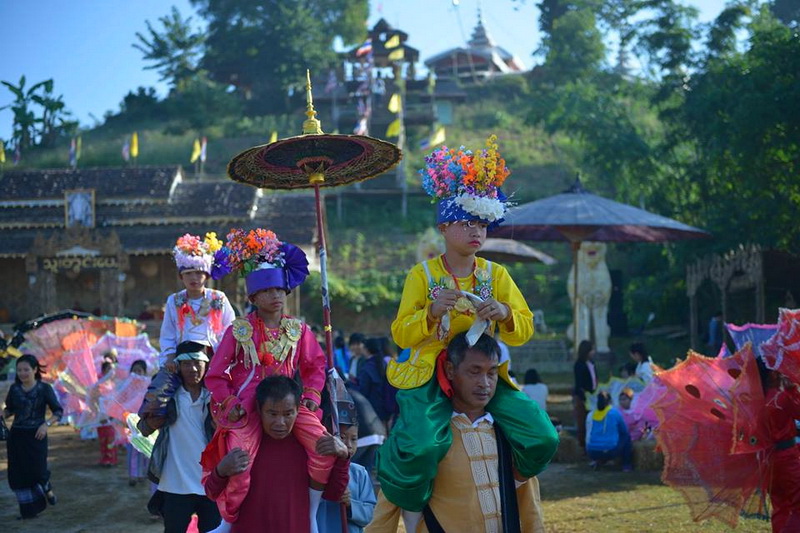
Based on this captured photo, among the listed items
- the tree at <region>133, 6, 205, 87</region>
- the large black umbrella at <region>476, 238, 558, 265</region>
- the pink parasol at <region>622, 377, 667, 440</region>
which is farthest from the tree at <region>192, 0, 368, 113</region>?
the pink parasol at <region>622, 377, 667, 440</region>

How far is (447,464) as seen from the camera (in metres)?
4.44

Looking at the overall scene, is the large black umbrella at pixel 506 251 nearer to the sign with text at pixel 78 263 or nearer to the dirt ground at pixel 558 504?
the dirt ground at pixel 558 504

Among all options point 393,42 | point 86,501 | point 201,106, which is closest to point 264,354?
point 86,501

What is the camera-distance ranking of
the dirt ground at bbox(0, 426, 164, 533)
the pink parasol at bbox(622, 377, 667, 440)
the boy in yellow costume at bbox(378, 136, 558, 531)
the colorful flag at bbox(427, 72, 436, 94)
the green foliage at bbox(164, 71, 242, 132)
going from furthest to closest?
the green foliage at bbox(164, 71, 242, 132) → the colorful flag at bbox(427, 72, 436, 94) → the pink parasol at bbox(622, 377, 667, 440) → the dirt ground at bbox(0, 426, 164, 533) → the boy in yellow costume at bbox(378, 136, 558, 531)

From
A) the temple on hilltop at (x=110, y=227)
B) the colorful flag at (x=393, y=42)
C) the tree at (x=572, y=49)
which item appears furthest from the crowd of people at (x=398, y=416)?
the tree at (x=572, y=49)

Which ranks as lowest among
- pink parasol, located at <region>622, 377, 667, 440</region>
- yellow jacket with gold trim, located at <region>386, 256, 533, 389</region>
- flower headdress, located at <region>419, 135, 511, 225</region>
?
pink parasol, located at <region>622, 377, 667, 440</region>

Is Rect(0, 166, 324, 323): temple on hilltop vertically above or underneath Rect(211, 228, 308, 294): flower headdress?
above

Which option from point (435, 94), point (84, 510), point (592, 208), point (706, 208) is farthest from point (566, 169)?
point (84, 510)

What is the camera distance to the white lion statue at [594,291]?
2216cm

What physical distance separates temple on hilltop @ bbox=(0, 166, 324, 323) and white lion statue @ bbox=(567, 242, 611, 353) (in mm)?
11896

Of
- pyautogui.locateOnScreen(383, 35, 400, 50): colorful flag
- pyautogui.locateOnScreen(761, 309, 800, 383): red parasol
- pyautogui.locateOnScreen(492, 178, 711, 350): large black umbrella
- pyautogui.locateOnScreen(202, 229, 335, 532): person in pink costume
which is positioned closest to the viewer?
pyautogui.locateOnScreen(202, 229, 335, 532): person in pink costume

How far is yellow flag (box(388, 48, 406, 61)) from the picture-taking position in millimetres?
54438

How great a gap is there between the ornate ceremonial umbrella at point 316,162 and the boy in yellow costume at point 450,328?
921mm

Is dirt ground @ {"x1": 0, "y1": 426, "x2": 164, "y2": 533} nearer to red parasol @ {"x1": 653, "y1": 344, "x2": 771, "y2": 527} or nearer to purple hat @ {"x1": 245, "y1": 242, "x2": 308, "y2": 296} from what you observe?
purple hat @ {"x1": 245, "y1": 242, "x2": 308, "y2": 296}
